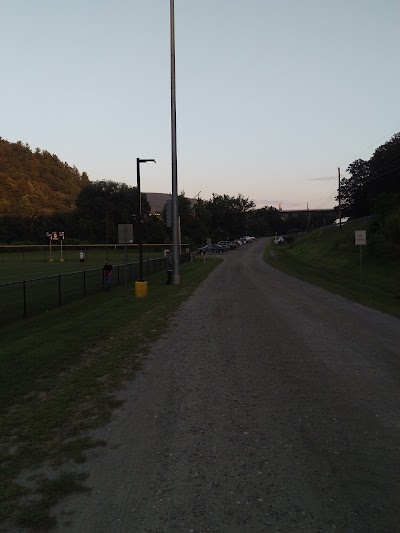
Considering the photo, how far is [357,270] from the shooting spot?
3788 cm

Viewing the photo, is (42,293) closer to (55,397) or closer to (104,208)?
(55,397)

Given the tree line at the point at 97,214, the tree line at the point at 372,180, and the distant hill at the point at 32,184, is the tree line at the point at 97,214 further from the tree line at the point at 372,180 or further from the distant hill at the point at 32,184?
the tree line at the point at 372,180

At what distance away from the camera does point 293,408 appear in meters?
5.89

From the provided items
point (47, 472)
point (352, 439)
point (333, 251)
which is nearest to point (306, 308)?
point (352, 439)

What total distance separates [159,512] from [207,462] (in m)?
0.92

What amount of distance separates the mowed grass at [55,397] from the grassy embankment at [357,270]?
8888 millimetres

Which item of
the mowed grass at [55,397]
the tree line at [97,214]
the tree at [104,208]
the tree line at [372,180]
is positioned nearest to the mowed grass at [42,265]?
the mowed grass at [55,397]

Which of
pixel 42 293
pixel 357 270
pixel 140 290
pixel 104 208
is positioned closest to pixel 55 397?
pixel 140 290

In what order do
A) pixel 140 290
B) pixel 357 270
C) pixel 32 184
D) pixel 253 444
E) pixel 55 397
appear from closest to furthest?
pixel 253 444 → pixel 55 397 → pixel 140 290 → pixel 357 270 → pixel 32 184

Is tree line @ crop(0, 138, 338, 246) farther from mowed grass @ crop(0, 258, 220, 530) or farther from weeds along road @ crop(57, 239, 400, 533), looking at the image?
weeds along road @ crop(57, 239, 400, 533)

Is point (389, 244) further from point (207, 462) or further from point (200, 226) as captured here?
point (200, 226)

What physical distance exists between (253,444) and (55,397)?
303cm

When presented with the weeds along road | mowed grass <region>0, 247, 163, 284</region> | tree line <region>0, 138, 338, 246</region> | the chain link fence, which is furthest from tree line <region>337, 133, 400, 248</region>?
the weeds along road

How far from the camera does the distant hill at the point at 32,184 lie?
134 meters
